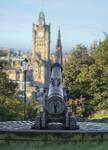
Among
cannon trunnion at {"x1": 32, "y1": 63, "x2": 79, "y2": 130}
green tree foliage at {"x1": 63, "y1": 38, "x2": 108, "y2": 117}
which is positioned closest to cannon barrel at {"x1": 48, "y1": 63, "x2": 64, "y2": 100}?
cannon trunnion at {"x1": 32, "y1": 63, "x2": 79, "y2": 130}

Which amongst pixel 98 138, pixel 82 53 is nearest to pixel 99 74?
pixel 82 53

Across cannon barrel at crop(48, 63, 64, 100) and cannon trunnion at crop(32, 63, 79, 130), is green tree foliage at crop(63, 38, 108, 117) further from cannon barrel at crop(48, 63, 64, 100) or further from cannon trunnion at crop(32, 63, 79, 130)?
cannon trunnion at crop(32, 63, 79, 130)

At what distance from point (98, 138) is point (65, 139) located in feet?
2.65

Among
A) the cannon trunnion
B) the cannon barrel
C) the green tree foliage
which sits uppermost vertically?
the green tree foliage

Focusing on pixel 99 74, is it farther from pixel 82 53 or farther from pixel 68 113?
pixel 68 113

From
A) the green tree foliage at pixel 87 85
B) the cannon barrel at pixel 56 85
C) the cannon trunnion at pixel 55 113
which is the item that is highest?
the green tree foliage at pixel 87 85

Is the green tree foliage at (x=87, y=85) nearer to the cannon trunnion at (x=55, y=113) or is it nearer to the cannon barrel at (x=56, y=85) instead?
the cannon barrel at (x=56, y=85)

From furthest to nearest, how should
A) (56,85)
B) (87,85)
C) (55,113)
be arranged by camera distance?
(87,85) < (56,85) < (55,113)

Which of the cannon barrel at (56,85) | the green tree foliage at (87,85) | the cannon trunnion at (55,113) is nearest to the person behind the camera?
the cannon trunnion at (55,113)

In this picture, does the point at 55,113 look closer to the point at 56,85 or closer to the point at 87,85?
the point at 56,85

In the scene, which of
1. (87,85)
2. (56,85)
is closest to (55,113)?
(56,85)

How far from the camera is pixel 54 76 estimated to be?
57.8ft

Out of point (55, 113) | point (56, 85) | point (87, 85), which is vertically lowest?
point (55, 113)

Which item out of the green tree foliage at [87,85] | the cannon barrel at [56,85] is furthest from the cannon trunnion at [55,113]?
the green tree foliage at [87,85]
